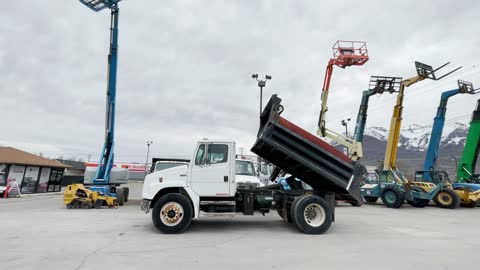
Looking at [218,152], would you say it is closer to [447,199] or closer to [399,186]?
[399,186]

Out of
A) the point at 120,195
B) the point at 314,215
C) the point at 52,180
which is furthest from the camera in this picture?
the point at 52,180

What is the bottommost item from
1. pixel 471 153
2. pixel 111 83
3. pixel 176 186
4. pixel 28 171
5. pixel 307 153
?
pixel 176 186

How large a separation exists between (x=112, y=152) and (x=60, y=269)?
11.7 metres

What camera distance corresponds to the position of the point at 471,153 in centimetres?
1859

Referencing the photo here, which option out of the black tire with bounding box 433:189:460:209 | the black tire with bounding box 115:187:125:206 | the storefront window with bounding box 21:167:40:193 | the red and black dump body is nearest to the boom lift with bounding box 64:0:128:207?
the black tire with bounding box 115:187:125:206

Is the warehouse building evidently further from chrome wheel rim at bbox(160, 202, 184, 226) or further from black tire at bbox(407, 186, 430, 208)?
black tire at bbox(407, 186, 430, 208)

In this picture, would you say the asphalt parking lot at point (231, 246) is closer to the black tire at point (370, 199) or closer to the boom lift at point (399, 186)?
the boom lift at point (399, 186)

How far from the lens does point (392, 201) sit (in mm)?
15711

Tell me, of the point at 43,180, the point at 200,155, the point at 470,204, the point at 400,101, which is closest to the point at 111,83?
the point at 200,155

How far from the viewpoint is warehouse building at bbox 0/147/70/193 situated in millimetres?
19172

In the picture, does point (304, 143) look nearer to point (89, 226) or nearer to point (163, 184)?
point (163, 184)

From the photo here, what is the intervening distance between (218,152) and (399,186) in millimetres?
12554

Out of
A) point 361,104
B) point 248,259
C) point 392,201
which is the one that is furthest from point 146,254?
point 361,104

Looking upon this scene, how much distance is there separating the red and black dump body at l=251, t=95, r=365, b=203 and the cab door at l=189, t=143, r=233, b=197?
1.09 meters
